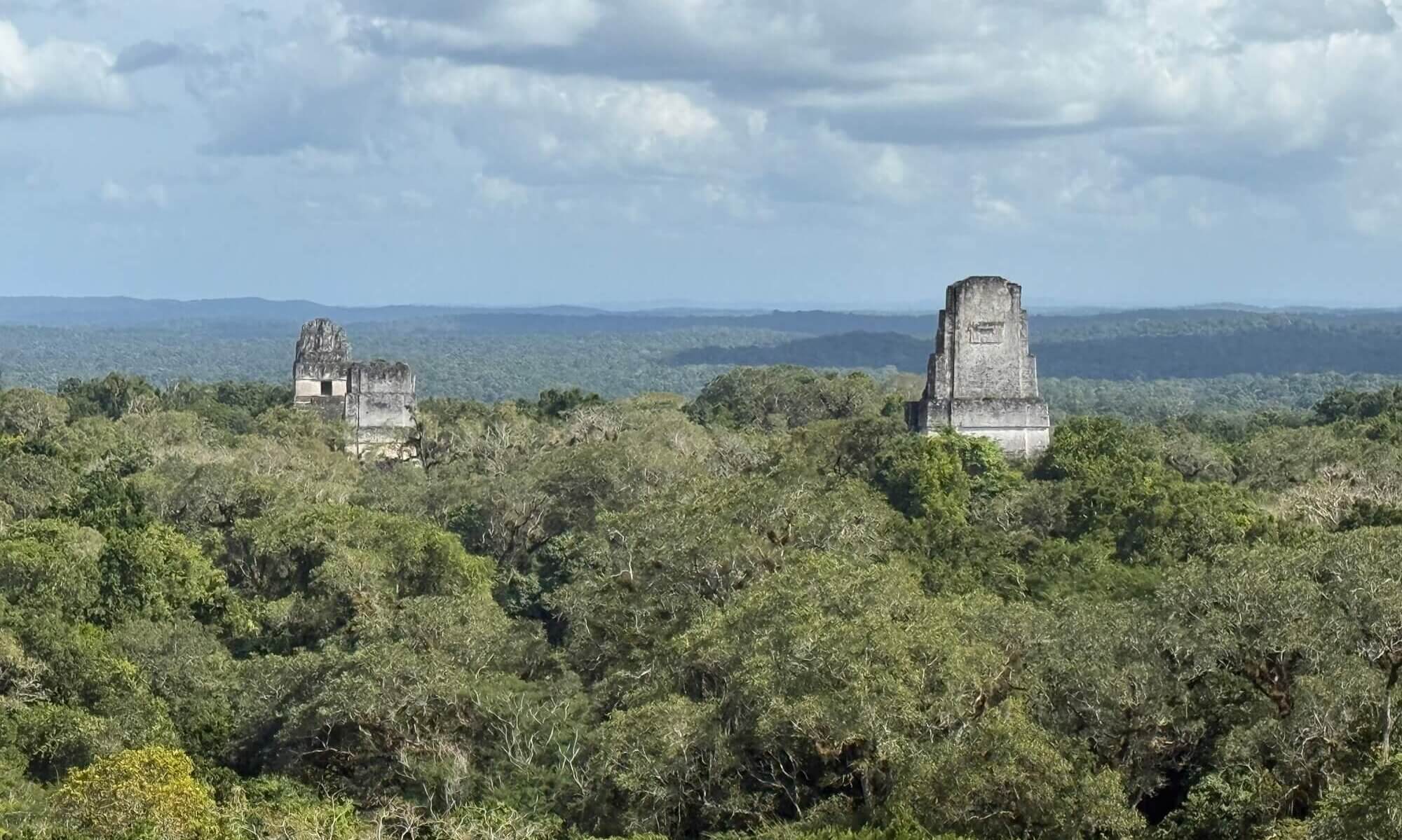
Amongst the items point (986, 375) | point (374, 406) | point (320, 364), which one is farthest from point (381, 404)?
point (986, 375)

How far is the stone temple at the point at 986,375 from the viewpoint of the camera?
129ft

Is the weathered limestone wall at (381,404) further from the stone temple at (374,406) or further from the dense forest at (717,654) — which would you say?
the dense forest at (717,654)

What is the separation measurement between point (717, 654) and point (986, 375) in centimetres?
1977

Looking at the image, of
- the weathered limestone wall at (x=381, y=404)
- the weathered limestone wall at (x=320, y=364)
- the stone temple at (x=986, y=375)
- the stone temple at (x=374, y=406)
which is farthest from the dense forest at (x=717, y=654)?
the weathered limestone wall at (x=320, y=364)

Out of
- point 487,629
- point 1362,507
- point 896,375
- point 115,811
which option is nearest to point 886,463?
point 1362,507

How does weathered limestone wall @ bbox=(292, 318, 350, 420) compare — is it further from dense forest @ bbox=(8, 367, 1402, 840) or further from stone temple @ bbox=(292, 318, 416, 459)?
dense forest @ bbox=(8, 367, 1402, 840)

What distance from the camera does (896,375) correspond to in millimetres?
83312

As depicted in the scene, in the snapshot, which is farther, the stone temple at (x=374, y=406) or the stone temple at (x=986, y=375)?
the stone temple at (x=374, y=406)

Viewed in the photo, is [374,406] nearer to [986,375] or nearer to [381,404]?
[381,404]

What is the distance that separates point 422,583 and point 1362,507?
41.4ft

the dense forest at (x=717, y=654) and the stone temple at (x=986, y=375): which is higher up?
the stone temple at (x=986, y=375)

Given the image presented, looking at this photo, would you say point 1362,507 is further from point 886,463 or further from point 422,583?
point 422,583

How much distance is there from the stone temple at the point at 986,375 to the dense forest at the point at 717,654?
1.81 meters

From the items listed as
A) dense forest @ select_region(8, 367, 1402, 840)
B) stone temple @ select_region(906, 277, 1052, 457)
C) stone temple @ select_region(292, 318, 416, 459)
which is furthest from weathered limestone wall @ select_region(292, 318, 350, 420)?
stone temple @ select_region(906, 277, 1052, 457)
